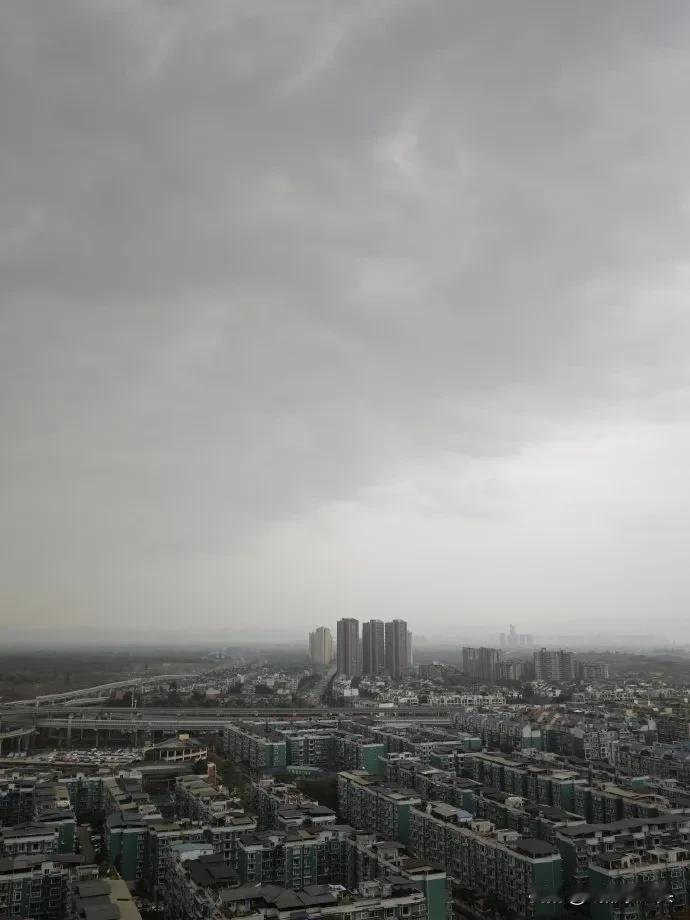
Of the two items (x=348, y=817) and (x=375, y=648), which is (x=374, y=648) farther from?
(x=348, y=817)

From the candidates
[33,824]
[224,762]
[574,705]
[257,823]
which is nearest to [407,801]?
[257,823]

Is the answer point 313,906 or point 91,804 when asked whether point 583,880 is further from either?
point 91,804

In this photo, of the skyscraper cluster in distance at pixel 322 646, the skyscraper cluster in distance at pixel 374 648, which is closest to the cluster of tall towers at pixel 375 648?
the skyscraper cluster in distance at pixel 374 648

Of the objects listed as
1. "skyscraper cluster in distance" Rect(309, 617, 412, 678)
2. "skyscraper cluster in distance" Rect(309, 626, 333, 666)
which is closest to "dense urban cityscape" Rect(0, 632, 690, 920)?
"skyscraper cluster in distance" Rect(309, 617, 412, 678)

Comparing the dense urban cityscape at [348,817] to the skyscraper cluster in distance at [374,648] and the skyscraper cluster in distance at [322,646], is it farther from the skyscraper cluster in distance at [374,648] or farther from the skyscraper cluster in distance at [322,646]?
the skyscraper cluster in distance at [322,646]

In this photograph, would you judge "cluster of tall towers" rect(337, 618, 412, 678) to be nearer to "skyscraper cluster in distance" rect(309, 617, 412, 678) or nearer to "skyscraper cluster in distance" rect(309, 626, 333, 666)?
"skyscraper cluster in distance" rect(309, 617, 412, 678)

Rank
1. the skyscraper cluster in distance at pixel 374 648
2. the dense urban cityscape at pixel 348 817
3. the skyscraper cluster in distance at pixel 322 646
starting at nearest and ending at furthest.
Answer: the dense urban cityscape at pixel 348 817 → the skyscraper cluster in distance at pixel 374 648 → the skyscraper cluster in distance at pixel 322 646

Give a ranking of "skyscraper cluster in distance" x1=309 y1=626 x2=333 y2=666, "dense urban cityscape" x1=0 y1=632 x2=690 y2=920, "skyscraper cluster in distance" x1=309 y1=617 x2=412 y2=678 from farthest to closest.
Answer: "skyscraper cluster in distance" x1=309 y1=626 x2=333 y2=666
"skyscraper cluster in distance" x1=309 y1=617 x2=412 y2=678
"dense urban cityscape" x1=0 y1=632 x2=690 y2=920
